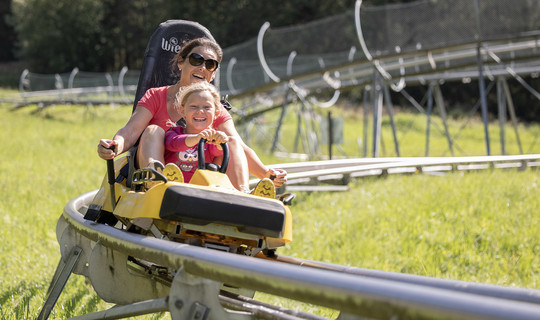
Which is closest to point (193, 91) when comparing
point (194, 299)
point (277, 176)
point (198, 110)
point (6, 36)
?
point (198, 110)

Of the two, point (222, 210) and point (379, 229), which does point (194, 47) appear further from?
point (379, 229)

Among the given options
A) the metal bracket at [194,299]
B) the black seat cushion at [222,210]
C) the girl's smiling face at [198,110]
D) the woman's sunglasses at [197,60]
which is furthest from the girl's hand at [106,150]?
the metal bracket at [194,299]

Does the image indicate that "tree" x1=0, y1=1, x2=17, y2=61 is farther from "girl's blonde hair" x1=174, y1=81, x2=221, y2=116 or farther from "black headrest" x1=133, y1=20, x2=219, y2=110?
"girl's blonde hair" x1=174, y1=81, x2=221, y2=116

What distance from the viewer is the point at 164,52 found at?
4562 mm

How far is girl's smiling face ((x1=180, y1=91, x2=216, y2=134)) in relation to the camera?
3.60m

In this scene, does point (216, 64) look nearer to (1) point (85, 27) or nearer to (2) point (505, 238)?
(2) point (505, 238)

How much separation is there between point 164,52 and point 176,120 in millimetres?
705

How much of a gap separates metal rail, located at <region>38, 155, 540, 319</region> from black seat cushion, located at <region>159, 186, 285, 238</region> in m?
0.20

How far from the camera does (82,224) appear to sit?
3539mm

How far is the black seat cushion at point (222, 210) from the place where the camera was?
286 cm

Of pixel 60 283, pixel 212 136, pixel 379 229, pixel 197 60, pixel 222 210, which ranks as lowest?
pixel 60 283

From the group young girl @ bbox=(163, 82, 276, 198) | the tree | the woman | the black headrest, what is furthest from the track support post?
the tree

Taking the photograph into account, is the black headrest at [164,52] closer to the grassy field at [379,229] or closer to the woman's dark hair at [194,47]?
the woman's dark hair at [194,47]

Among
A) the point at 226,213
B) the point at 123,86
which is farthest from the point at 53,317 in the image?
the point at 123,86
